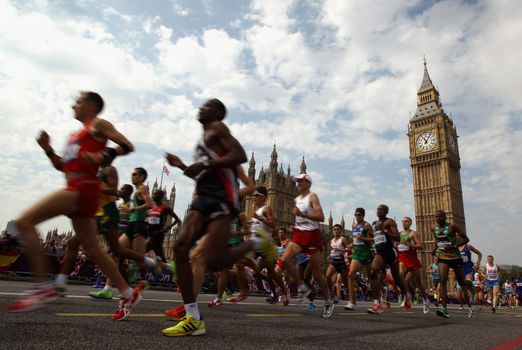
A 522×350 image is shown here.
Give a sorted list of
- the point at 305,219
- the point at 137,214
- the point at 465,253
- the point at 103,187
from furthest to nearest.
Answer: the point at 465,253
the point at 137,214
the point at 305,219
the point at 103,187

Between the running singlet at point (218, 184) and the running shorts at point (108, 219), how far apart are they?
2.53 m

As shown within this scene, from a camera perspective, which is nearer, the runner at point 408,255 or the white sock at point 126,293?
the white sock at point 126,293

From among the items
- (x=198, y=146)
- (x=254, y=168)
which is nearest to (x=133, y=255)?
(x=198, y=146)

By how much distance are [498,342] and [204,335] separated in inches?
121

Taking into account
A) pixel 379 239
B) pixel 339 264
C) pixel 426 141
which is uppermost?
pixel 426 141

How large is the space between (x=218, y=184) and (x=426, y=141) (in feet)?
248

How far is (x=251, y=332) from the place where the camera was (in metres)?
3.29

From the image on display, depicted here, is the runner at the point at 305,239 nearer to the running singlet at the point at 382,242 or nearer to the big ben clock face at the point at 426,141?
the running singlet at the point at 382,242

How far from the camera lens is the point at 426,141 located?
7069cm

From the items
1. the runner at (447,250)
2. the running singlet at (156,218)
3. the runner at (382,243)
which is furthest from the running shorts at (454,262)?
the running singlet at (156,218)

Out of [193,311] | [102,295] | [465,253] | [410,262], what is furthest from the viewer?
[465,253]

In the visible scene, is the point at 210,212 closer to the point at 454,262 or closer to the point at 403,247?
the point at 454,262

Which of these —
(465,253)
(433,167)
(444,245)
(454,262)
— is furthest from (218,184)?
(433,167)

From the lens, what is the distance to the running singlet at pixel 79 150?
3.15 m
